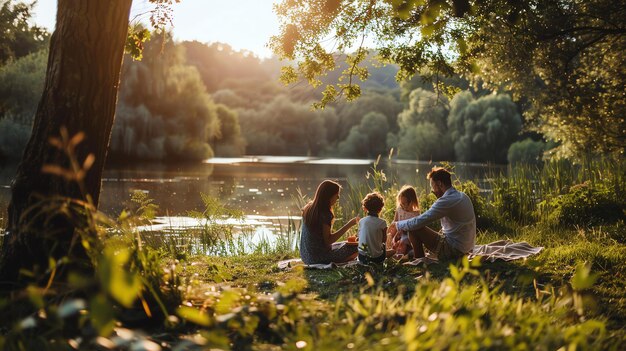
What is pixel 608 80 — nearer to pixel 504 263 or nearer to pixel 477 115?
pixel 504 263

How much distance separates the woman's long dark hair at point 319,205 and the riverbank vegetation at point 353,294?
1.78ft

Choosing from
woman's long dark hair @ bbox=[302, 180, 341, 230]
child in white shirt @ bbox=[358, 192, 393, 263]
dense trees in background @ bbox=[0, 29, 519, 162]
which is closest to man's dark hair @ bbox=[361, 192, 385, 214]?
child in white shirt @ bbox=[358, 192, 393, 263]

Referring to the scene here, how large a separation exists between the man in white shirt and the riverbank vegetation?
52 cm

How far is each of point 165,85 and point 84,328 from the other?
2666 cm

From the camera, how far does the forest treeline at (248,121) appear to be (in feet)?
86.9

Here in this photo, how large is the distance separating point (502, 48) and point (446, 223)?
22.7 feet

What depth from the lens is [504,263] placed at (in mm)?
5879

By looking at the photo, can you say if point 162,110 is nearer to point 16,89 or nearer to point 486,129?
point 16,89

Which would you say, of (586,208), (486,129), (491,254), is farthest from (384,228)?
(486,129)

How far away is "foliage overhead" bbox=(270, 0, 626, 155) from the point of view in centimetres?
743

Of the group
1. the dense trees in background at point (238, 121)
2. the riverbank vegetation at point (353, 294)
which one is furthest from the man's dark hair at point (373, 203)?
the dense trees in background at point (238, 121)

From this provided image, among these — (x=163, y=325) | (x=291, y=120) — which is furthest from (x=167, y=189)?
(x=291, y=120)

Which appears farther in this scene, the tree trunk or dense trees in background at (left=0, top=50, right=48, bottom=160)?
dense trees in background at (left=0, top=50, right=48, bottom=160)

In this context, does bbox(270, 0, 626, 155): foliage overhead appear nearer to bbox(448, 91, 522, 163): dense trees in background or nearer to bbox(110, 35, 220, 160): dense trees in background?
bbox(110, 35, 220, 160): dense trees in background
